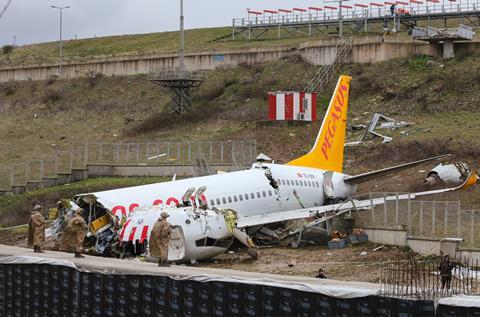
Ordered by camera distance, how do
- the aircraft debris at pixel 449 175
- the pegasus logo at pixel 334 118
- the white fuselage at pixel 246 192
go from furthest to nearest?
the pegasus logo at pixel 334 118 → the aircraft debris at pixel 449 175 → the white fuselage at pixel 246 192

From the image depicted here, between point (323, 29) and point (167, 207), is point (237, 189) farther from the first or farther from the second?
point (323, 29)

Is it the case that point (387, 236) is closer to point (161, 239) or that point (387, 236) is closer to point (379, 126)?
point (161, 239)

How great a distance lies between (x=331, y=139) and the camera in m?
53.8

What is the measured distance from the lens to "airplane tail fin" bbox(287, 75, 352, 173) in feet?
173

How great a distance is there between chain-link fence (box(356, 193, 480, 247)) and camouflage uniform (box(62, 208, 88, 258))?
11988 mm

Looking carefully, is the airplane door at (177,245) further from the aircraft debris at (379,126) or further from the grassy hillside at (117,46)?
the grassy hillside at (117,46)

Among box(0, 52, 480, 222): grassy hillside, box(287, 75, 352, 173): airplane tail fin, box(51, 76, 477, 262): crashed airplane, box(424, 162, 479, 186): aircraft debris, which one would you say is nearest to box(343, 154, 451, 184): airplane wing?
box(51, 76, 477, 262): crashed airplane

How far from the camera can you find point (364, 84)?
260ft

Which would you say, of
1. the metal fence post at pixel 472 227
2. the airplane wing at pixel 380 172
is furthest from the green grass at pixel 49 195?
the metal fence post at pixel 472 227

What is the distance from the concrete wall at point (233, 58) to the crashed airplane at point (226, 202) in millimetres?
28481

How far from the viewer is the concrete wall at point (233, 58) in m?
83.1

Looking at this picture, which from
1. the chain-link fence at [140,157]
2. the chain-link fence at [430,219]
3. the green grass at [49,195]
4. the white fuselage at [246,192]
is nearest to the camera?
the chain-link fence at [430,219]

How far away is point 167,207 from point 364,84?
42451 mm

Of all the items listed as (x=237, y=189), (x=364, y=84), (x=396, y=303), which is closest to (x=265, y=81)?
(x=364, y=84)
